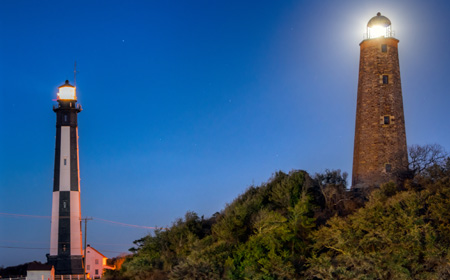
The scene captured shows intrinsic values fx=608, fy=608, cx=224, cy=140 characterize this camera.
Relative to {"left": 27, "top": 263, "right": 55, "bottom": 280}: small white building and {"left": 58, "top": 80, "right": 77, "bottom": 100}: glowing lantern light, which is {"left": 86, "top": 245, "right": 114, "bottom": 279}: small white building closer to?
{"left": 27, "top": 263, "right": 55, "bottom": 280}: small white building

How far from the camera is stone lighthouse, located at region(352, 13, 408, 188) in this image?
33406mm

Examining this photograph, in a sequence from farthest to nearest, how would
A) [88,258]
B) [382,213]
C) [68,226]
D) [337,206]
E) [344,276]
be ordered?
[88,258] → [68,226] → [337,206] → [382,213] → [344,276]

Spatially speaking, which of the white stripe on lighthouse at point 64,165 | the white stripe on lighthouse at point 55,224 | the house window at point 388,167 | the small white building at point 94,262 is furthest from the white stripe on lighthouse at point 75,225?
the house window at point 388,167

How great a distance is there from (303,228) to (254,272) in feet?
11.9

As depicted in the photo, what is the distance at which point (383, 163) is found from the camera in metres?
33.3

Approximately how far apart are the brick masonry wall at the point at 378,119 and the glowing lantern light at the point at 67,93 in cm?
2091

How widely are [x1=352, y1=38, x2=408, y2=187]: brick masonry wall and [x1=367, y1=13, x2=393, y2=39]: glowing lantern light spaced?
0.51 m

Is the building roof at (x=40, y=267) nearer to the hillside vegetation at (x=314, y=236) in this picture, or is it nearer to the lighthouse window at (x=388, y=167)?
the hillside vegetation at (x=314, y=236)

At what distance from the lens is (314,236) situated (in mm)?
27938

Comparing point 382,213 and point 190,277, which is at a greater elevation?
point 382,213

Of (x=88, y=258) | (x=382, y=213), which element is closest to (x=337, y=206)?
(x=382, y=213)

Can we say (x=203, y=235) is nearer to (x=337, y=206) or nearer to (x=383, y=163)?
(x=337, y=206)

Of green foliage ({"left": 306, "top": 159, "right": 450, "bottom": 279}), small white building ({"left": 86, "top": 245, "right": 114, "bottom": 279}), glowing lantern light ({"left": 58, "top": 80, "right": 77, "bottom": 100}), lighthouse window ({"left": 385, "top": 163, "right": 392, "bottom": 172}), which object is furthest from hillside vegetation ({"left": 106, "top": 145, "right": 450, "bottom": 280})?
small white building ({"left": 86, "top": 245, "right": 114, "bottom": 279})

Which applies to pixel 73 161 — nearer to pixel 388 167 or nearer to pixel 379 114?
pixel 379 114
